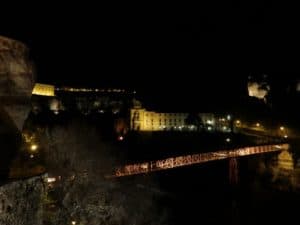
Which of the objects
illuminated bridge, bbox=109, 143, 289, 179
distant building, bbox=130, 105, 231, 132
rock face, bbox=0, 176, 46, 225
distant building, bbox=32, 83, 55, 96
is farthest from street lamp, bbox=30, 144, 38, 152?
distant building, bbox=130, 105, 231, 132

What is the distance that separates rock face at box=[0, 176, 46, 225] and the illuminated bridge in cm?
1545

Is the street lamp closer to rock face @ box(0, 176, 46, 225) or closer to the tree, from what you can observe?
the tree

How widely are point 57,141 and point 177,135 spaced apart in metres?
26.8

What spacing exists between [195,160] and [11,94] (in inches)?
1076

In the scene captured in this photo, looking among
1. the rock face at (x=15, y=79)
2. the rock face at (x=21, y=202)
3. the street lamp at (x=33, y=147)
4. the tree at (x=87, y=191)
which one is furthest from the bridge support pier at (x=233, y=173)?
the rock face at (x=21, y=202)

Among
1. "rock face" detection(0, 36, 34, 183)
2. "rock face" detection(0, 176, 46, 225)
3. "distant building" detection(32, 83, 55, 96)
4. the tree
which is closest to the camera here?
"rock face" detection(0, 176, 46, 225)

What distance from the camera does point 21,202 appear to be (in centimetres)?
A: 777

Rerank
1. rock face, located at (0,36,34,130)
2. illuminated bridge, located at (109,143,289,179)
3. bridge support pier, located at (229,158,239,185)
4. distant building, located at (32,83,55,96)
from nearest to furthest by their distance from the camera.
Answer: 1. rock face, located at (0,36,34,130)
2. illuminated bridge, located at (109,143,289,179)
3. bridge support pier, located at (229,158,239,185)
4. distant building, located at (32,83,55,96)

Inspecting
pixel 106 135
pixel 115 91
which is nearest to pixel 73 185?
pixel 106 135

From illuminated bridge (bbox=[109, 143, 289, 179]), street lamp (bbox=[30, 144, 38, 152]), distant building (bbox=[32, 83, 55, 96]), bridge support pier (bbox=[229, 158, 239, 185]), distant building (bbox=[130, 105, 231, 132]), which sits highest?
distant building (bbox=[32, 83, 55, 96])

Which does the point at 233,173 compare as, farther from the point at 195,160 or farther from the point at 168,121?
the point at 168,121

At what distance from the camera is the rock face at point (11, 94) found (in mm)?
8641

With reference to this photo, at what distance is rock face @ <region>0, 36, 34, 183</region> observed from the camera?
8.64 metres

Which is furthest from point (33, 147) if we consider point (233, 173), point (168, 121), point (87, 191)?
point (168, 121)
